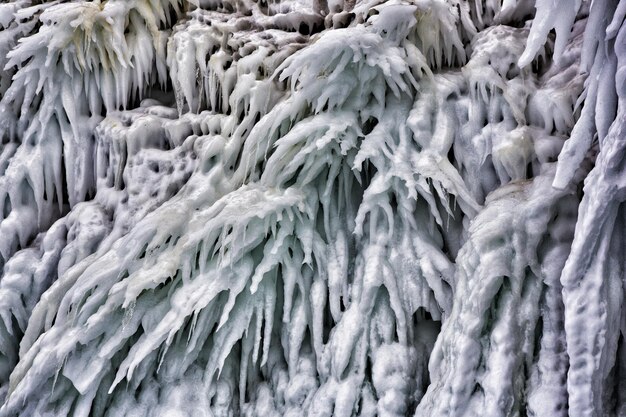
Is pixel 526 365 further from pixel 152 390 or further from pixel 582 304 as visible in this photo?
pixel 152 390

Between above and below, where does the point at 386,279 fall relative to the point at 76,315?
above

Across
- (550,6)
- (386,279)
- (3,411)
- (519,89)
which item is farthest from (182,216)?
(550,6)

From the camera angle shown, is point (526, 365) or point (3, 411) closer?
point (526, 365)

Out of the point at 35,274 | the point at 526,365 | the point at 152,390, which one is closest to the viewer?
the point at 526,365

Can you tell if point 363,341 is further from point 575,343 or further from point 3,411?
point 3,411

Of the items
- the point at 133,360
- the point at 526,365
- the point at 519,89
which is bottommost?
the point at 133,360

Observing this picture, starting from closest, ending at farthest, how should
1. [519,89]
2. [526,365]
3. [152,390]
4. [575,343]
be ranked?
[575,343] < [526,365] < [519,89] < [152,390]
